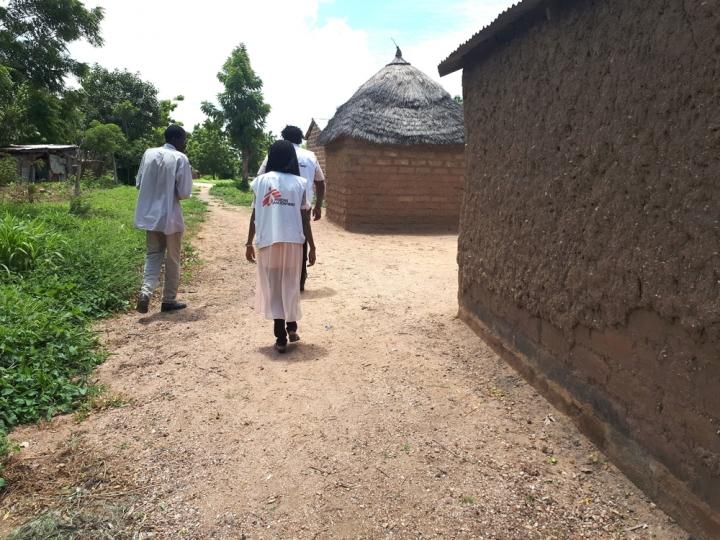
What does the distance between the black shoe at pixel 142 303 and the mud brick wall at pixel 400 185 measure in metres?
6.40

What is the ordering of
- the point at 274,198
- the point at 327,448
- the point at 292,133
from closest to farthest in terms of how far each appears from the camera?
the point at 327,448
the point at 274,198
the point at 292,133

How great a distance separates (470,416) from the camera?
10.6 ft

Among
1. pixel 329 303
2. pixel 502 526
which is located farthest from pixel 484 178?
pixel 502 526

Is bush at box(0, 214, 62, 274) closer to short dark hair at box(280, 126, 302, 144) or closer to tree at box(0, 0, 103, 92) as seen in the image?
short dark hair at box(280, 126, 302, 144)

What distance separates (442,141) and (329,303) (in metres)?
6.21

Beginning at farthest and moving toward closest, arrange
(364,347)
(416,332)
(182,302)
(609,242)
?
(182,302), (416,332), (364,347), (609,242)

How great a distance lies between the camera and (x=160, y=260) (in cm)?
532

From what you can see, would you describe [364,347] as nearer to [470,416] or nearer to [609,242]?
[470,416]

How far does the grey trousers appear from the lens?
17.2 ft

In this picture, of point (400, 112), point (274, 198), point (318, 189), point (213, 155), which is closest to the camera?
point (274, 198)

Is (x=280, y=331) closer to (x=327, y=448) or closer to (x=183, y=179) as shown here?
(x=327, y=448)

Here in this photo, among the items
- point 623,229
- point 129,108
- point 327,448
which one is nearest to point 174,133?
point 327,448

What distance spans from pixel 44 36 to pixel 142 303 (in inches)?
367

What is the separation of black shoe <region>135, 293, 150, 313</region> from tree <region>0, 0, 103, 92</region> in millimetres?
8315
